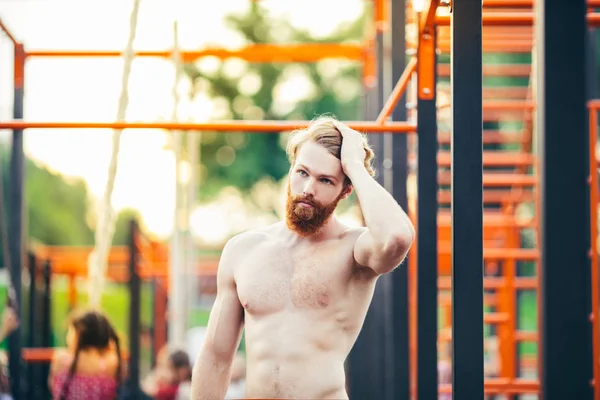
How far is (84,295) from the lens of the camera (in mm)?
20281

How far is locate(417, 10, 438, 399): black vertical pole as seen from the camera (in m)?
3.14

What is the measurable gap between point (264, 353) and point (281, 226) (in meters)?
0.46

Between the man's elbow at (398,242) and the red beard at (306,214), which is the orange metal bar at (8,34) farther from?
the man's elbow at (398,242)

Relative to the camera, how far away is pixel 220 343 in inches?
106

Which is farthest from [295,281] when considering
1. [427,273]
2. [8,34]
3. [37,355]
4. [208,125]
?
[37,355]

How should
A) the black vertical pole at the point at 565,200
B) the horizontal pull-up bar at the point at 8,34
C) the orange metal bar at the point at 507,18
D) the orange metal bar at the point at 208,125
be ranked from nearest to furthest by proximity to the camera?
the black vertical pole at the point at 565,200 < the orange metal bar at the point at 507,18 < the orange metal bar at the point at 208,125 < the horizontal pull-up bar at the point at 8,34

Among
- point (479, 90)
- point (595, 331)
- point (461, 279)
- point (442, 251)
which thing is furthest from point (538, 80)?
point (442, 251)

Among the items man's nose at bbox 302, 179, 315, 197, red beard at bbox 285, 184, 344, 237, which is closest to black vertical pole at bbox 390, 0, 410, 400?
red beard at bbox 285, 184, 344, 237

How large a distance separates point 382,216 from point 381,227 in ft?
0.11

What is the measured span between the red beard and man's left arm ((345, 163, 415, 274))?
0.50 feet

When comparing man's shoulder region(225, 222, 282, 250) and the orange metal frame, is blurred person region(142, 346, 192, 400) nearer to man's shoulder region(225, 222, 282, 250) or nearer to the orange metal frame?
the orange metal frame

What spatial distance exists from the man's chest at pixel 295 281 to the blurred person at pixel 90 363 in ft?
8.09

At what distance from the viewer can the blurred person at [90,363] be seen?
4801 mm

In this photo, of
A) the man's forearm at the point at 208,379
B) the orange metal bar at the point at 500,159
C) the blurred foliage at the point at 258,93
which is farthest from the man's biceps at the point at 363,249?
the blurred foliage at the point at 258,93
